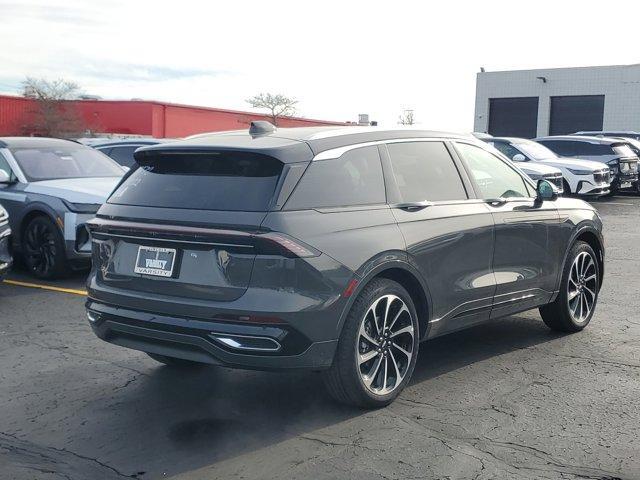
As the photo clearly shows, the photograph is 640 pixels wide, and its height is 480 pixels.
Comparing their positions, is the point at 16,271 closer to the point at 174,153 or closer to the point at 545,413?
the point at 174,153

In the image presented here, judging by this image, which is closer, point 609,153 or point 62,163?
point 62,163

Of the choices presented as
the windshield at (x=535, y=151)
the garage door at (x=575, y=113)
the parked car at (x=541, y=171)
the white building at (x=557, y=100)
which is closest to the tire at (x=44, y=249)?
the parked car at (x=541, y=171)

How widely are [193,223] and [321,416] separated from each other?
1392 mm

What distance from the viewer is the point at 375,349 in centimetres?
502

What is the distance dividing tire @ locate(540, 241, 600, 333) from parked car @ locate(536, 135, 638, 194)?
15490 millimetres

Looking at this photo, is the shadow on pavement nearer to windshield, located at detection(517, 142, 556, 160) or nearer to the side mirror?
the side mirror

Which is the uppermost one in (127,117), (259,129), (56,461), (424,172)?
(127,117)

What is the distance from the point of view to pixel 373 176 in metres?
5.27

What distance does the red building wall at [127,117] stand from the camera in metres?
44.2

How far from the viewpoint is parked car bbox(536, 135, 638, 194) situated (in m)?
21.7

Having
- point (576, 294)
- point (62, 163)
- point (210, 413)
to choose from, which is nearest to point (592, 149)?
point (62, 163)

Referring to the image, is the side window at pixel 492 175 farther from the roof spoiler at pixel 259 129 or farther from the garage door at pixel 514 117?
the garage door at pixel 514 117

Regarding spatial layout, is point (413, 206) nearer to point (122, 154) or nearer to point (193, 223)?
point (193, 223)

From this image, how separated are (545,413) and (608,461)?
73 centimetres
